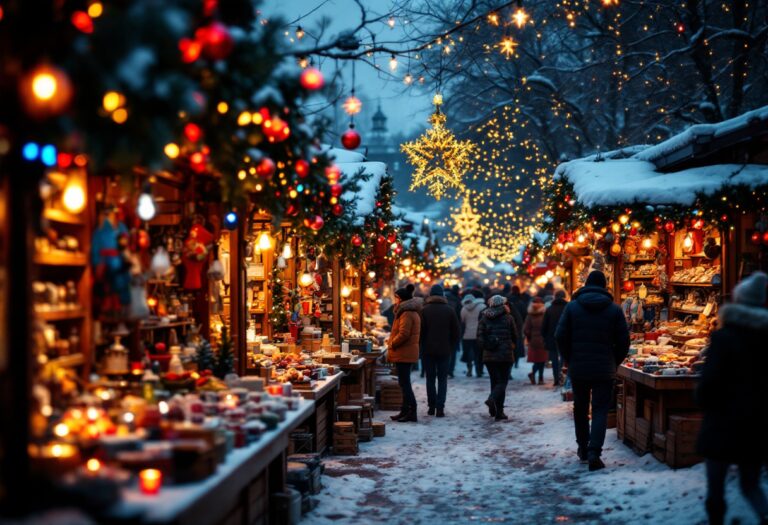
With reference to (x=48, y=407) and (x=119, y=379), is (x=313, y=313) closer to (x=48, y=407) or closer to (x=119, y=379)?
(x=119, y=379)

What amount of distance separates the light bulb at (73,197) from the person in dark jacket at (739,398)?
4.49m

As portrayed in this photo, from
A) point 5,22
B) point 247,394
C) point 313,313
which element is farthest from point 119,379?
point 313,313

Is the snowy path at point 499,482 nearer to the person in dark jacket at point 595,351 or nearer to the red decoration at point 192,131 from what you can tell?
the person in dark jacket at point 595,351

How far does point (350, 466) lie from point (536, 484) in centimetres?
232

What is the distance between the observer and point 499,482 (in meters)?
10.8

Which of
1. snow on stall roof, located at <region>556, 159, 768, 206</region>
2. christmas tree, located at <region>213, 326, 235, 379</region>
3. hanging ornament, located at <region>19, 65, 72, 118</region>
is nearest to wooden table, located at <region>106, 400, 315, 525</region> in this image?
christmas tree, located at <region>213, 326, 235, 379</region>

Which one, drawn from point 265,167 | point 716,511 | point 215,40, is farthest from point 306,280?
point 215,40

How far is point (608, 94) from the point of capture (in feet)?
84.5

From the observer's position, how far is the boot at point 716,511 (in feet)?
22.9

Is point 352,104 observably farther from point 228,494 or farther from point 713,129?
point 713,129

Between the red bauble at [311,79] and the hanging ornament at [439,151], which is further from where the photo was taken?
the hanging ornament at [439,151]

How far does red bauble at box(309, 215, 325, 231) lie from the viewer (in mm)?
10310

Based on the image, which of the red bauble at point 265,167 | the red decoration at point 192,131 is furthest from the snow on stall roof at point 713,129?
the red decoration at point 192,131

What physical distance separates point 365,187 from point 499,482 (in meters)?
7.66
